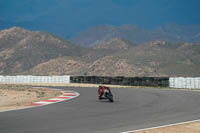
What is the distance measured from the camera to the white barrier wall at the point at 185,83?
30.9 metres

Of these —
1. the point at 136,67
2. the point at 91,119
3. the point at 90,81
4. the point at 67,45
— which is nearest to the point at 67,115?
the point at 91,119

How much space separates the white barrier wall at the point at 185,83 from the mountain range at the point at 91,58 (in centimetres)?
3778

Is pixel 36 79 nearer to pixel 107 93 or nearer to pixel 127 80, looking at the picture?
pixel 127 80

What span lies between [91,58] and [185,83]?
7102 cm

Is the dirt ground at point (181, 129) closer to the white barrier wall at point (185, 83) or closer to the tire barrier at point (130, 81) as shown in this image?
the white barrier wall at point (185, 83)

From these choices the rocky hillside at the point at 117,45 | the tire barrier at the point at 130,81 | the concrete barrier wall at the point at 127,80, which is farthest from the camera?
the rocky hillside at the point at 117,45

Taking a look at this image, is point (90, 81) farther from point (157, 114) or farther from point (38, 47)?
point (38, 47)

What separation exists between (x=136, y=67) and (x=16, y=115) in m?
64.8

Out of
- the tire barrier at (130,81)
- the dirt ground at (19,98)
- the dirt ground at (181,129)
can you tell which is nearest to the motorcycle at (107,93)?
the dirt ground at (19,98)

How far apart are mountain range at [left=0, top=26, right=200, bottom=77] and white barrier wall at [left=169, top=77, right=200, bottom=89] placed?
37.8 metres

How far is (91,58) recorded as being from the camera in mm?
101875

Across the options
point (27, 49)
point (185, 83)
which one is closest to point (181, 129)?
point (185, 83)

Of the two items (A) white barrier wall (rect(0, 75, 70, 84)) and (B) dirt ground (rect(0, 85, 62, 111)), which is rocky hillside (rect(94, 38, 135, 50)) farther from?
(B) dirt ground (rect(0, 85, 62, 111))

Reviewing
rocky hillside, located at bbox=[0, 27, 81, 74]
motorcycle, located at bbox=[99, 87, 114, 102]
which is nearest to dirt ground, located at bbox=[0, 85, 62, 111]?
motorcycle, located at bbox=[99, 87, 114, 102]
